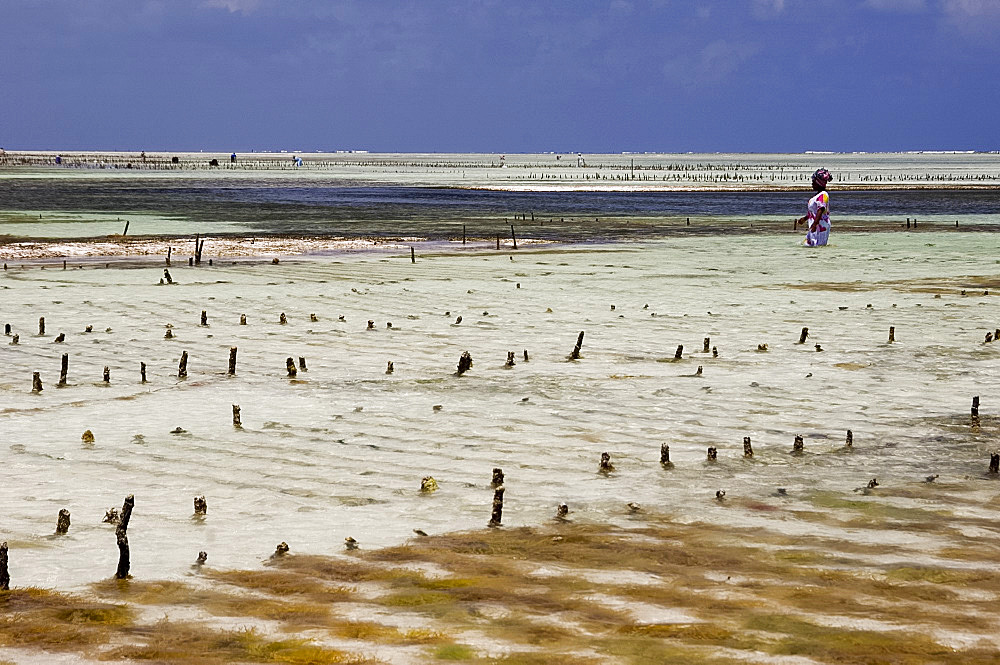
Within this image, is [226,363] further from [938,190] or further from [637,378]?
[938,190]

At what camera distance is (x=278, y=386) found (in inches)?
507

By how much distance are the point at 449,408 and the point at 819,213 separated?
21592mm

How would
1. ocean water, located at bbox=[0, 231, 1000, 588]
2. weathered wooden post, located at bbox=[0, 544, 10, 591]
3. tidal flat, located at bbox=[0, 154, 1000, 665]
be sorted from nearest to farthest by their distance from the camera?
tidal flat, located at bbox=[0, 154, 1000, 665] < weathered wooden post, located at bbox=[0, 544, 10, 591] < ocean water, located at bbox=[0, 231, 1000, 588]

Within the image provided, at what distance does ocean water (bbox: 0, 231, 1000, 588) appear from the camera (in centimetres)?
827

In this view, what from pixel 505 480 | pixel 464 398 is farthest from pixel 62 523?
pixel 464 398

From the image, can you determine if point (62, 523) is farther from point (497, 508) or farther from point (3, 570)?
point (497, 508)

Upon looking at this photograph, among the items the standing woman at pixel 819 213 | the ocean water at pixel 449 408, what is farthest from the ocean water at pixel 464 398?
the standing woman at pixel 819 213

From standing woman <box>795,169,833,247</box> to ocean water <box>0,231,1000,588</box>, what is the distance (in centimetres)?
820

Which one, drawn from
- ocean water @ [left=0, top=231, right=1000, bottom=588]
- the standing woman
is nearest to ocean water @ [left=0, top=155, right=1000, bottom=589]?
ocean water @ [left=0, top=231, right=1000, bottom=588]

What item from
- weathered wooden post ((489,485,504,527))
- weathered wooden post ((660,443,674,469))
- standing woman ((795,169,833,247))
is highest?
standing woman ((795,169,833,247))

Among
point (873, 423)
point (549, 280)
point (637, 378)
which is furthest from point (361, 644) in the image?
point (549, 280)

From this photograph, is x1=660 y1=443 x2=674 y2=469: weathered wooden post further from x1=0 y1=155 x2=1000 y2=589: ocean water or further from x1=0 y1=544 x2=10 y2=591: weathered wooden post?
x1=0 y1=544 x2=10 y2=591: weathered wooden post

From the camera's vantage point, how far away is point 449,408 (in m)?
11.7

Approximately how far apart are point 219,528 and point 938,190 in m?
78.7
